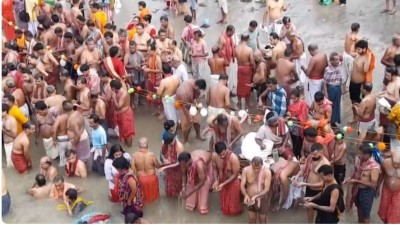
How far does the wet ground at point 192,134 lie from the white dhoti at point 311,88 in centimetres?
77

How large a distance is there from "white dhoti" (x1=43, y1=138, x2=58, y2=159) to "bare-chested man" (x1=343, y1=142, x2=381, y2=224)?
13.3ft

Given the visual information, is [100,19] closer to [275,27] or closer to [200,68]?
[200,68]

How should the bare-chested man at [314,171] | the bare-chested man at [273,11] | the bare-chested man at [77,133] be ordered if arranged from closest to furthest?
the bare-chested man at [314,171] → the bare-chested man at [77,133] → the bare-chested man at [273,11]

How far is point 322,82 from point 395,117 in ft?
4.72

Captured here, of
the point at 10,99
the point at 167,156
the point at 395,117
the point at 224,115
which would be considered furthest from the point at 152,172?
the point at 395,117

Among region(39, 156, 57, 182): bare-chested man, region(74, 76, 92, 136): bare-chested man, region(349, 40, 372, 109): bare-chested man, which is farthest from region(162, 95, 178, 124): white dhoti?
region(349, 40, 372, 109): bare-chested man

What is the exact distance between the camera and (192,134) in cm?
993

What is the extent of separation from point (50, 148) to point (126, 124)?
3.60ft

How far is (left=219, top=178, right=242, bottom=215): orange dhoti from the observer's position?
7953 mm

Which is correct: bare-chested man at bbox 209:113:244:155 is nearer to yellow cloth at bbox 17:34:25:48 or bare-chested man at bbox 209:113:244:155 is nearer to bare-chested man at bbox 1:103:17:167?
bare-chested man at bbox 1:103:17:167

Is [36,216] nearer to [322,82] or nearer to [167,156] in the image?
[167,156]

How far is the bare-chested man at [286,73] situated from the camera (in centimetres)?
946

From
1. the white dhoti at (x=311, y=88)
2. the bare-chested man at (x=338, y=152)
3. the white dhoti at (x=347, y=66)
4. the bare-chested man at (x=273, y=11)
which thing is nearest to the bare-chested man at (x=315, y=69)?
the white dhoti at (x=311, y=88)

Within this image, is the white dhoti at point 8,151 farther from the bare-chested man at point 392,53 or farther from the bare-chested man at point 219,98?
the bare-chested man at point 392,53
